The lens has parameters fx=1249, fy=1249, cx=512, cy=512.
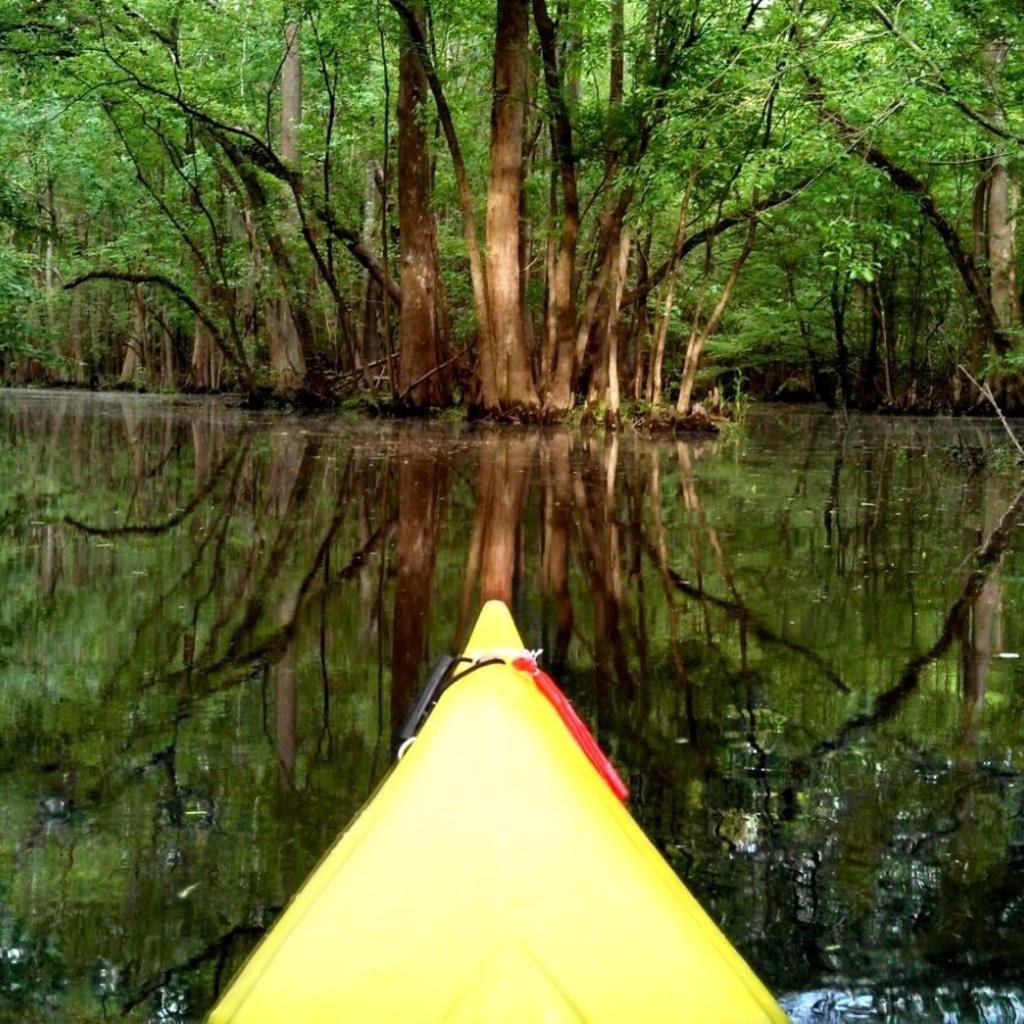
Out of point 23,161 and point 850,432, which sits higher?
point 23,161

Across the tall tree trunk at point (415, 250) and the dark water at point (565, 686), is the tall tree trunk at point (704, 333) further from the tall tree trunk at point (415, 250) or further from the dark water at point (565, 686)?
the dark water at point (565, 686)

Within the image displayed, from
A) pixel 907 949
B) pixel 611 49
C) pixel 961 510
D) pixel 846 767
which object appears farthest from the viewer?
pixel 611 49

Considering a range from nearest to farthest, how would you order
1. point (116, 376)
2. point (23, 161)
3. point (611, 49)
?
point (611, 49) < point (23, 161) < point (116, 376)

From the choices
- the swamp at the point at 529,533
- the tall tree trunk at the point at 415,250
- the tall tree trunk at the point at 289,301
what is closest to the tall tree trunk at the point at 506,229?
the swamp at the point at 529,533

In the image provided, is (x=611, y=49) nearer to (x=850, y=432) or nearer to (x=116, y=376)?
(x=850, y=432)

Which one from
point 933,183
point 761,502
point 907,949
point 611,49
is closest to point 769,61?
point 761,502

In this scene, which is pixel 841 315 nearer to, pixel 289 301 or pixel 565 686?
pixel 289 301

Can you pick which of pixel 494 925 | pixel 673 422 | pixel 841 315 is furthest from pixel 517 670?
pixel 841 315

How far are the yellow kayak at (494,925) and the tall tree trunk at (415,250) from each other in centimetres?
1605

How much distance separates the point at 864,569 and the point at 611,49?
38.6 ft

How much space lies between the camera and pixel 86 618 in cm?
423

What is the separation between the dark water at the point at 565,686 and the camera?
6.38ft

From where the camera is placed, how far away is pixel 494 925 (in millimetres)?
1273

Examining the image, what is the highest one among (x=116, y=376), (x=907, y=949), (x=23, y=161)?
(x=23, y=161)
